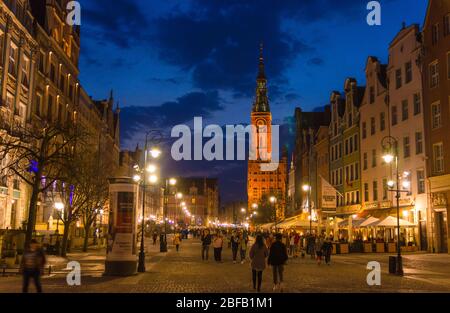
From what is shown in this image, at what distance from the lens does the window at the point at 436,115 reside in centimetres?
4212

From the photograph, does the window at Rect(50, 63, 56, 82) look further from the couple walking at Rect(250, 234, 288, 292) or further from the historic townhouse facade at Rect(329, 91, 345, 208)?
the couple walking at Rect(250, 234, 288, 292)

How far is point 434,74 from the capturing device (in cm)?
4297

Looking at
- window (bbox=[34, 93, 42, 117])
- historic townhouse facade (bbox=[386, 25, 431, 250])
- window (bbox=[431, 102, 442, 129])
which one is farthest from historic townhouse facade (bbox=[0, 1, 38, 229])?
window (bbox=[431, 102, 442, 129])

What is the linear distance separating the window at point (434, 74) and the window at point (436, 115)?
1.53 m

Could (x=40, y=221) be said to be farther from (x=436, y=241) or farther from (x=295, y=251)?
(x=436, y=241)

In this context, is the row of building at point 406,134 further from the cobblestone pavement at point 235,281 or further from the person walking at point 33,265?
the person walking at point 33,265

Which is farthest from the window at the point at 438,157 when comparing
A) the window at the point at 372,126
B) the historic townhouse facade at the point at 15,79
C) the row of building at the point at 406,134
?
the historic townhouse facade at the point at 15,79

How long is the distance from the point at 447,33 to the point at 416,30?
4816mm

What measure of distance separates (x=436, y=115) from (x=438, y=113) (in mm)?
339

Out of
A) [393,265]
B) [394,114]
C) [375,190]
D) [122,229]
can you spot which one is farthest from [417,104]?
[122,229]

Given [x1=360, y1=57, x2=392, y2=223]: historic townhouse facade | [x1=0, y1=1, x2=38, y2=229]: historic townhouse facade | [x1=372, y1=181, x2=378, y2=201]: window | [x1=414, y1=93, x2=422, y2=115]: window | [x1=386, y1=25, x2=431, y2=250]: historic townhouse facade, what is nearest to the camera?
[x1=0, y1=1, x2=38, y2=229]: historic townhouse facade

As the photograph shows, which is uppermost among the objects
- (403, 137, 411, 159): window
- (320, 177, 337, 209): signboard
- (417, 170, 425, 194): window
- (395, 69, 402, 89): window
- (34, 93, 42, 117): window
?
(395, 69, 402, 89): window

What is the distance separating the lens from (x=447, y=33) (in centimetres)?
4141

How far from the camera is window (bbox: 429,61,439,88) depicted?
139 feet
